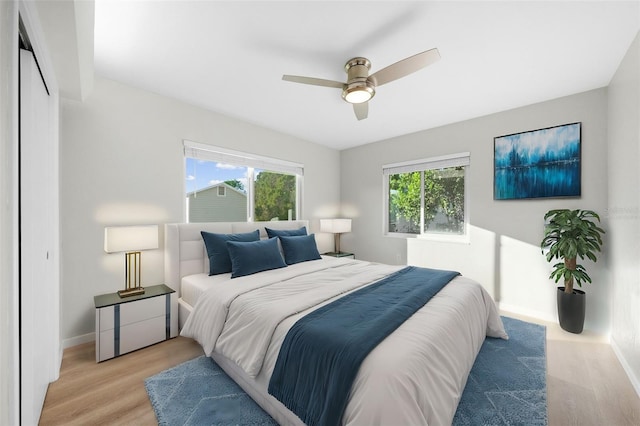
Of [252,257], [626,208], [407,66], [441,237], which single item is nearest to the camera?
[407,66]

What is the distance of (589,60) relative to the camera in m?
2.29

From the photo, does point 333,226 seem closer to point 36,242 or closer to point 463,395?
point 463,395

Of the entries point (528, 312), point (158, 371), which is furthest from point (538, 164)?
point (158, 371)

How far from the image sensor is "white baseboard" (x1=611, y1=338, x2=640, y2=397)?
1.92 metres

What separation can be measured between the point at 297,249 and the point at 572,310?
302 cm

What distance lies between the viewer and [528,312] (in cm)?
323

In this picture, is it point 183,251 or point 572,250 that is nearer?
point 572,250

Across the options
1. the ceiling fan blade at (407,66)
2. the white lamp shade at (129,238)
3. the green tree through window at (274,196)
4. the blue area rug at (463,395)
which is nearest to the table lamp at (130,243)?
the white lamp shade at (129,238)

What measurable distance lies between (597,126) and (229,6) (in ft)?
12.3

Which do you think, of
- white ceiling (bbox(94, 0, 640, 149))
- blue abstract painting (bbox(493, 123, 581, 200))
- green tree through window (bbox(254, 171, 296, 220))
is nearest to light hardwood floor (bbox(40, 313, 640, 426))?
blue abstract painting (bbox(493, 123, 581, 200))

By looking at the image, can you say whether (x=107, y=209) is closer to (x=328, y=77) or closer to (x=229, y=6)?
(x=229, y=6)

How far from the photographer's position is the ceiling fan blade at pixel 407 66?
5.87 ft

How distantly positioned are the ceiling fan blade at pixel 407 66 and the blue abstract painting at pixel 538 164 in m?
2.19

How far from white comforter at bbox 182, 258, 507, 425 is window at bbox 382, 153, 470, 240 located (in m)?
1.69
